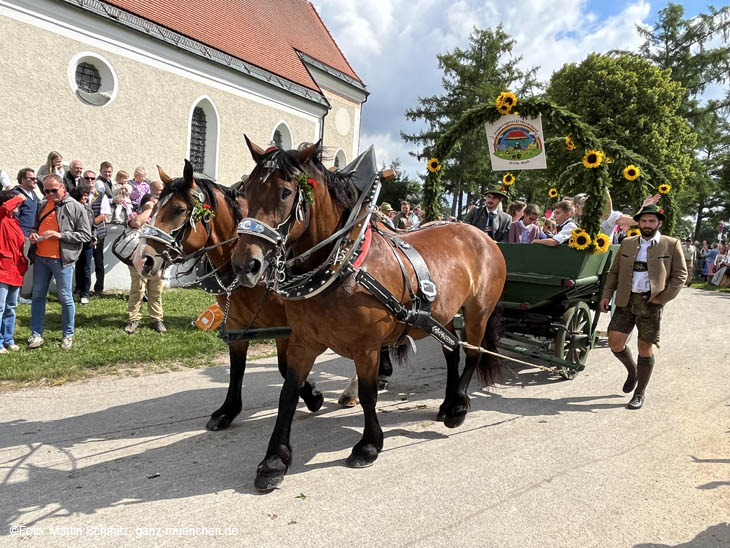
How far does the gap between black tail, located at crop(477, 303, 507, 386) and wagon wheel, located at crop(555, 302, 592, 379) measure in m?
0.86

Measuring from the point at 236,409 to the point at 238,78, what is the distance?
576 inches

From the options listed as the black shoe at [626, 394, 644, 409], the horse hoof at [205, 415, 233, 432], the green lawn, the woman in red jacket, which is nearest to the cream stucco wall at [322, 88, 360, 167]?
the green lawn

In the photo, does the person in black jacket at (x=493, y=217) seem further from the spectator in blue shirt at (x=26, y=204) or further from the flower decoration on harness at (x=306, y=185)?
the spectator in blue shirt at (x=26, y=204)

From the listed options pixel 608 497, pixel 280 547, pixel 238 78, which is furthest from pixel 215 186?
pixel 238 78

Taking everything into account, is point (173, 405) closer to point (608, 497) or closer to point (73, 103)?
point (608, 497)

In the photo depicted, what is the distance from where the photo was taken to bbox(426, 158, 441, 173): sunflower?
609 cm

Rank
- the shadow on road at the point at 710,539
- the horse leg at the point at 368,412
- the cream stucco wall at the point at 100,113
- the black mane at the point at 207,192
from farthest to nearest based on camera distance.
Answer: the cream stucco wall at the point at 100,113 → the black mane at the point at 207,192 → the horse leg at the point at 368,412 → the shadow on road at the point at 710,539

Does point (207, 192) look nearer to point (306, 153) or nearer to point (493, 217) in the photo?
point (306, 153)

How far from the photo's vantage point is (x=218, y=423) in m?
3.86

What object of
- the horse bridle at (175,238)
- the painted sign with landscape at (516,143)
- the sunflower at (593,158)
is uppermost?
the painted sign with landscape at (516,143)

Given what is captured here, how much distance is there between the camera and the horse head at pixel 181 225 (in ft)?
11.2

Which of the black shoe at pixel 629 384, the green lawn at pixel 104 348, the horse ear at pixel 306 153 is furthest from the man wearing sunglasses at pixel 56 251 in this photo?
the black shoe at pixel 629 384

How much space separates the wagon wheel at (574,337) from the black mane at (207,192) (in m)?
3.67

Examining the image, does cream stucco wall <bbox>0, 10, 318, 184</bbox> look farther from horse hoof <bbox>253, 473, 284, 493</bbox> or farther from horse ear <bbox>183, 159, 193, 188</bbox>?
horse hoof <bbox>253, 473, 284, 493</bbox>
